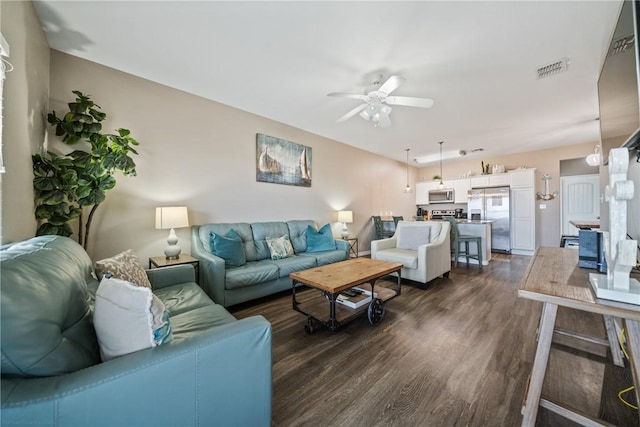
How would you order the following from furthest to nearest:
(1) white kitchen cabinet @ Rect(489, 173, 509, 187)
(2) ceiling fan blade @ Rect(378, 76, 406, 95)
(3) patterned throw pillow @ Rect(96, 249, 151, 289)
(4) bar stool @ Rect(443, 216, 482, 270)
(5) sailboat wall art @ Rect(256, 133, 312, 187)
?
(1) white kitchen cabinet @ Rect(489, 173, 509, 187)
(4) bar stool @ Rect(443, 216, 482, 270)
(5) sailboat wall art @ Rect(256, 133, 312, 187)
(2) ceiling fan blade @ Rect(378, 76, 406, 95)
(3) patterned throw pillow @ Rect(96, 249, 151, 289)

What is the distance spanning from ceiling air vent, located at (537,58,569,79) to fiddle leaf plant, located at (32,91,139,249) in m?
4.32

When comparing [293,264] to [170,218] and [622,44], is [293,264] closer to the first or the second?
[170,218]

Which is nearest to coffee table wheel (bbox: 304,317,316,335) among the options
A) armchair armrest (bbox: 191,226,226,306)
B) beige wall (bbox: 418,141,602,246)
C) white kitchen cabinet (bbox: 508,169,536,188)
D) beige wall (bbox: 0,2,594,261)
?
armchair armrest (bbox: 191,226,226,306)

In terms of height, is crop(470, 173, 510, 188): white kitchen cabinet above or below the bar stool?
above

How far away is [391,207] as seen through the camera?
6.70m

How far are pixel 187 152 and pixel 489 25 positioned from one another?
342cm

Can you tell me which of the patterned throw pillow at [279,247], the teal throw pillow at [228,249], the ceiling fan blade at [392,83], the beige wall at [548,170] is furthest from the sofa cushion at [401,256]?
the beige wall at [548,170]

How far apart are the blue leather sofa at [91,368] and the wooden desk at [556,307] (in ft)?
4.05

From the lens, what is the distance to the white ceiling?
1827 mm

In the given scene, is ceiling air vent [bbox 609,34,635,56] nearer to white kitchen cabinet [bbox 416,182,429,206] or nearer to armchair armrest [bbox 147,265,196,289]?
armchair armrest [bbox 147,265,196,289]

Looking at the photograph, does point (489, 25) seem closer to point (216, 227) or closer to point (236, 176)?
point (236, 176)

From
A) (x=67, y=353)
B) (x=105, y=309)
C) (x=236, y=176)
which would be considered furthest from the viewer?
(x=236, y=176)

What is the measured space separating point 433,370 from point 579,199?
6.57 meters

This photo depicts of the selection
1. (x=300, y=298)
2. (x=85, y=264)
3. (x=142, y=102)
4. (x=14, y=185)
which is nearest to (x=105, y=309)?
(x=85, y=264)
